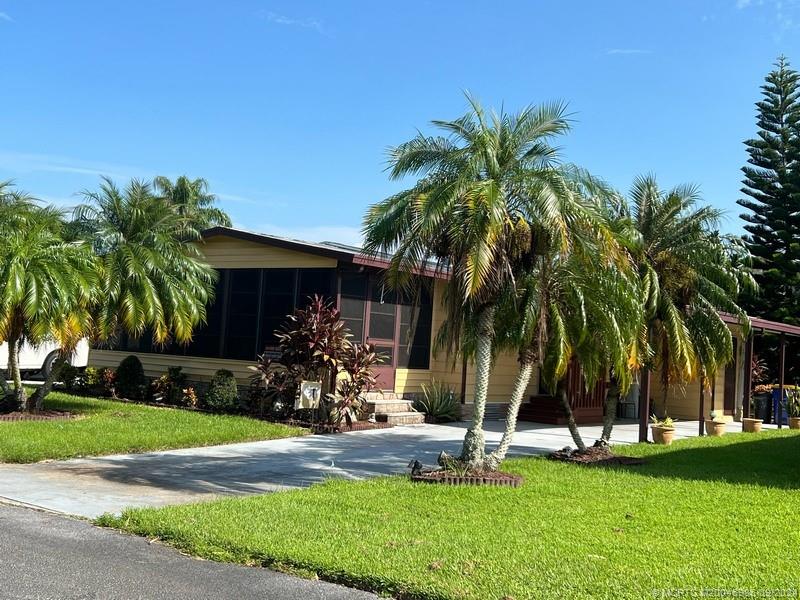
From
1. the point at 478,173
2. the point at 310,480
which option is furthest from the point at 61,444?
the point at 478,173

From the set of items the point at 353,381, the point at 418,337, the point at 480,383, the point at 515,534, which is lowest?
the point at 515,534

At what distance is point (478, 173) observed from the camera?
10.3 metres

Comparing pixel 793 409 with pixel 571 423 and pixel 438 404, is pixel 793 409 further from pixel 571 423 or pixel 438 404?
pixel 571 423

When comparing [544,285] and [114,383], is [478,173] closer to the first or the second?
[544,285]

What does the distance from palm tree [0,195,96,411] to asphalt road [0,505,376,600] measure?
764 cm

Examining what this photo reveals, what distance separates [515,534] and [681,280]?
8.34 m

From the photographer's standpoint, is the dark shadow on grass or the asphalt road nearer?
the asphalt road

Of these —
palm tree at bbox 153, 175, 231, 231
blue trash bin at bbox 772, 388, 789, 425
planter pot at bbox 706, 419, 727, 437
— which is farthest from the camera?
palm tree at bbox 153, 175, 231, 231

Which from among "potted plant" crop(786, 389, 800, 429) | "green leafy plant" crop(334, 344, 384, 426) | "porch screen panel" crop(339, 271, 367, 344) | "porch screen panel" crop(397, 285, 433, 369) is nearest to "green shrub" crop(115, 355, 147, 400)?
"porch screen panel" crop(339, 271, 367, 344)

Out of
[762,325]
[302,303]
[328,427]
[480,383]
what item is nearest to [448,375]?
[302,303]

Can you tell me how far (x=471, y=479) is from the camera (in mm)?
9914

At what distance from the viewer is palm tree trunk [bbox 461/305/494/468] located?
34.2 feet

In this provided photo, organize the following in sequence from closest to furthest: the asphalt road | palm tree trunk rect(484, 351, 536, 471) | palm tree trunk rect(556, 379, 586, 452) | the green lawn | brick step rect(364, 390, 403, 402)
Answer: the asphalt road → the green lawn → palm tree trunk rect(484, 351, 536, 471) → palm tree trunk rect(556, 379, 586, 452) → brick step rect(364, 390, 403, 402)

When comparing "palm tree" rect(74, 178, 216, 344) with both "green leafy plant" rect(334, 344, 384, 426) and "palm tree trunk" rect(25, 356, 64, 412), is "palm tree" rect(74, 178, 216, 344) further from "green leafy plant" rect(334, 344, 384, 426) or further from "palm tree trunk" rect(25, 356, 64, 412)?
"green leafy plant" rect(334, 344, 384, 426)
